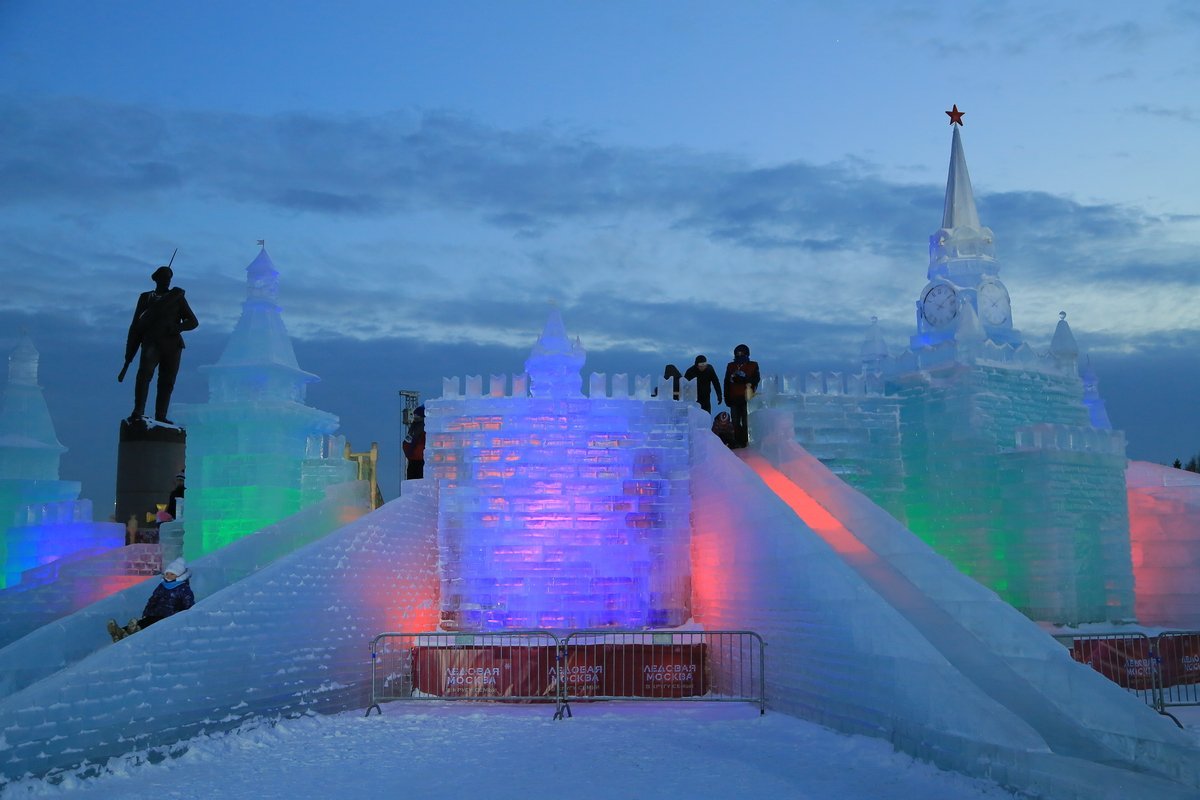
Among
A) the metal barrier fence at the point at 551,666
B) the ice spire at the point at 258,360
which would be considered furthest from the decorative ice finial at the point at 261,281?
the metal barrier fence at the point at 551,666

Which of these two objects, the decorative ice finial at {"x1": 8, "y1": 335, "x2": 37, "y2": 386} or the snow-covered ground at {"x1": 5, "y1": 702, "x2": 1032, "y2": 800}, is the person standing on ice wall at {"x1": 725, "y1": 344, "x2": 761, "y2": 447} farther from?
the decorative ice finial at {"x1": 8, "y1": 335, "x2": 37, "y2": 386}

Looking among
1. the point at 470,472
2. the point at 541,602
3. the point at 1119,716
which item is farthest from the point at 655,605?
the point at 1119,716

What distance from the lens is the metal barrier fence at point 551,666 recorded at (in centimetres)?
1495

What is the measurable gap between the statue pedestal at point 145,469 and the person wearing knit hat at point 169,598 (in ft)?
97.6

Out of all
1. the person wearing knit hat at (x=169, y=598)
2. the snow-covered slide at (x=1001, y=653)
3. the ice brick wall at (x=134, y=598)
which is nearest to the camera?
the snow-covered slide at (x=1001, y=653)

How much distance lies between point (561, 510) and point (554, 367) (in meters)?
2.73

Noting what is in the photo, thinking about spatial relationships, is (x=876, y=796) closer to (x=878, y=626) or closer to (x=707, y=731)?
(x=878, y=626)

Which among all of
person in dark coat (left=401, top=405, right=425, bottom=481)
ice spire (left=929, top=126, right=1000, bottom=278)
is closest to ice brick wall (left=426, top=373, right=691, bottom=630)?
person in dark coat (left=401, top=405, right=425, bottom=481)

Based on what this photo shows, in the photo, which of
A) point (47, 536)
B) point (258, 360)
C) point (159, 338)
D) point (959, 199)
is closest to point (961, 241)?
point (959, 199)

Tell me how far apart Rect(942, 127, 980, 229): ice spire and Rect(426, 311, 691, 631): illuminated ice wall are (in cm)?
1071

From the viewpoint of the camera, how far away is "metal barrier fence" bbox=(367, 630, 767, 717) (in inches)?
589

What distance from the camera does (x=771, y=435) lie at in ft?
62.0

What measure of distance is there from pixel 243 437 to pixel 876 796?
1647 cm

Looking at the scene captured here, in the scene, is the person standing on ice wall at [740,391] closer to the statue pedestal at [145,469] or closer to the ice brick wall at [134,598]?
the ice brick wall at [134,598]
